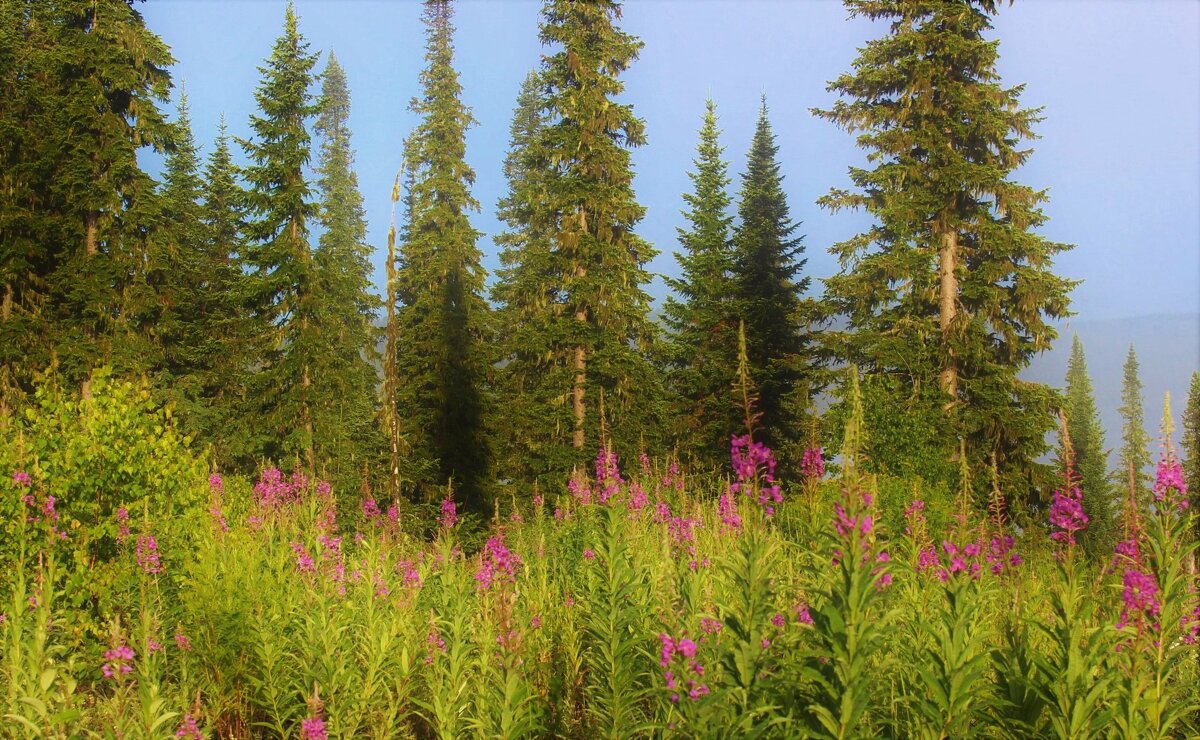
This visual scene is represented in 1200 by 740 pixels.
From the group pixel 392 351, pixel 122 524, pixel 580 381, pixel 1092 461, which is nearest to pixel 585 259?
pixel 580 381

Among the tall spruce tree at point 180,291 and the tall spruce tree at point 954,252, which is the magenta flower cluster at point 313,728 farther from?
the tall spruce tree at point 180,291

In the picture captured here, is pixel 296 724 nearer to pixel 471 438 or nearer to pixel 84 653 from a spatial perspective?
pixel 84 653

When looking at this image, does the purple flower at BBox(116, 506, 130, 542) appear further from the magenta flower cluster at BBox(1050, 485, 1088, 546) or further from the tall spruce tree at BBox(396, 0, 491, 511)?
the tall spruce tree at BBox(396, 0, 491, 511)

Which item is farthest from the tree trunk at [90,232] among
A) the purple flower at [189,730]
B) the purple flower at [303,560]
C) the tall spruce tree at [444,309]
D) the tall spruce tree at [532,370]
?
the purple flower at [189,730]

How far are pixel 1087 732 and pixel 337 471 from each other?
19.9 m

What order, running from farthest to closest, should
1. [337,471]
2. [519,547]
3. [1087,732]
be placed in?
[337,471]
[519,547]
[1087,732]

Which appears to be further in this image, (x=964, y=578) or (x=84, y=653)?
(x=84, y=653)

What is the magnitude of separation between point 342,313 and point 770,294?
15.7 metres

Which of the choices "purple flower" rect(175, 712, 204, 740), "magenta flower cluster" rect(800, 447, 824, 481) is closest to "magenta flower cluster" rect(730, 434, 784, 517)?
"magenta flower cluster" rect(800, 447, 824, 481)

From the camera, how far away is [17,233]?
73.8 feet

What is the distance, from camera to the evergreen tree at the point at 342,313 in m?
21.9

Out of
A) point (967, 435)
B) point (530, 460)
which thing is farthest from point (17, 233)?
point (967, 435)

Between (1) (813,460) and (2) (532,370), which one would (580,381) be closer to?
(2) (532,370)

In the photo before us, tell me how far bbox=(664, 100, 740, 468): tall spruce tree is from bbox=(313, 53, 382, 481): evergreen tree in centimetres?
Answer: 971
